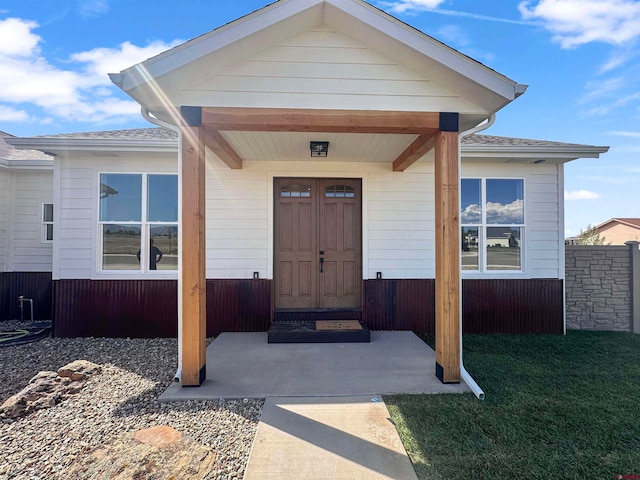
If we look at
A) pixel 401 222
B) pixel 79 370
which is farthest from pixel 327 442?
pixel 401 222

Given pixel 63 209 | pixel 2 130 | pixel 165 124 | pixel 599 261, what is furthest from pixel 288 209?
pixel 2 130

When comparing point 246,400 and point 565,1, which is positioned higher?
point 565,1

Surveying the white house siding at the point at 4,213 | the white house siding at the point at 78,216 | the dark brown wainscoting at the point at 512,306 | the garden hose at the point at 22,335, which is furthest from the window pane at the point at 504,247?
the white house siding at the point at 4,213

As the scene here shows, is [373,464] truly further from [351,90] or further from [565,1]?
[565,1]

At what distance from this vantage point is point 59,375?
3.52 meters

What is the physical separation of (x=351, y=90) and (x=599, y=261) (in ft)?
18.3

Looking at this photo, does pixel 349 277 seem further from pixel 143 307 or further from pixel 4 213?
pixel 4 213

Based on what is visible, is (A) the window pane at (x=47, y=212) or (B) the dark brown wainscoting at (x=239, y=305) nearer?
(B) the dark brown wainscoting at (x=239, y=305)

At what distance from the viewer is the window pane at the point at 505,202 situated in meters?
5.74

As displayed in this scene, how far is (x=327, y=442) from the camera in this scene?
2477mm

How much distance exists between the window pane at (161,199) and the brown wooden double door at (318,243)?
5.71 ft

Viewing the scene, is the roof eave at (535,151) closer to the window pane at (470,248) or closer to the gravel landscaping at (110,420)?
the window pane at (470,248)

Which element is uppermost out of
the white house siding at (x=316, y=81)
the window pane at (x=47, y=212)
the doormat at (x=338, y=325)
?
the white house siding at (x=316, y=81)

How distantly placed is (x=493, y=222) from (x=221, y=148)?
462cm
